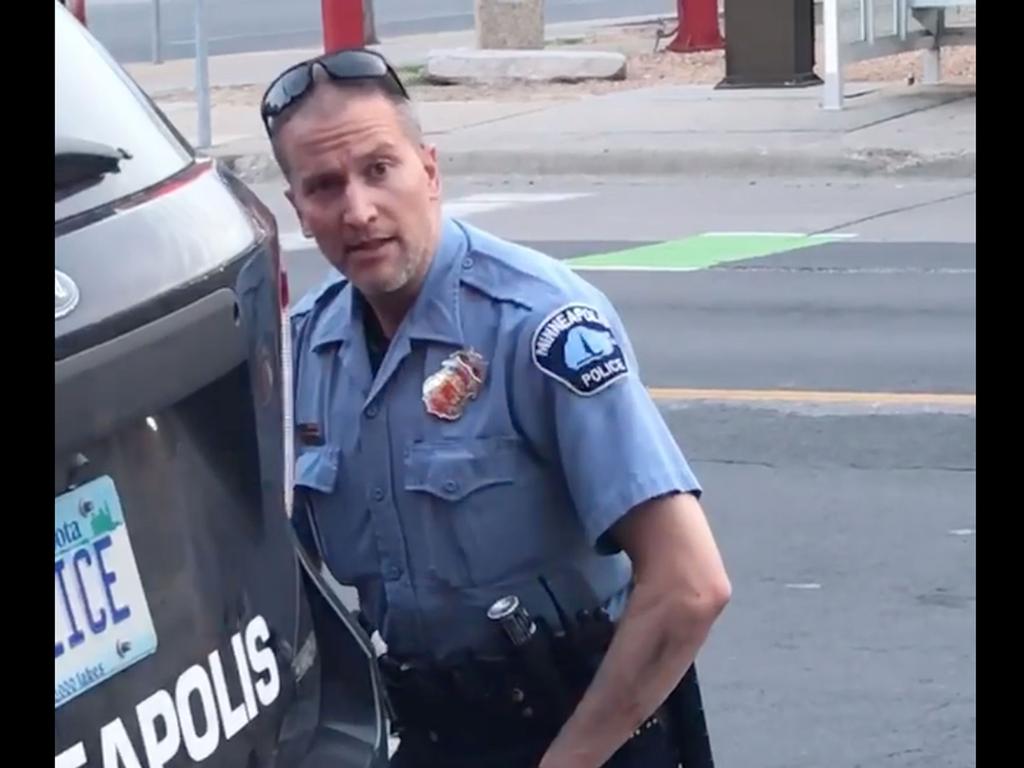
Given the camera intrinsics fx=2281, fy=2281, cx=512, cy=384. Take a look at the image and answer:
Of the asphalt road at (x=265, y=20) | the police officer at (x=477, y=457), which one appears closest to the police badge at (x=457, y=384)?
the police officer at (x=477, y=457)

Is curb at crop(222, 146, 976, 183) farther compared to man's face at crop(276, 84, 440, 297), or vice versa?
curb at crop(222, 146, 976, 183)

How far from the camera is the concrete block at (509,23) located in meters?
22.1

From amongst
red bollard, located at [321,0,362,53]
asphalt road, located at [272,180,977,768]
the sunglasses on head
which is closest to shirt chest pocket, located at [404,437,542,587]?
the sunglasses on head

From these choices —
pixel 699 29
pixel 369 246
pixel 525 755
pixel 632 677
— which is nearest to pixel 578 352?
pixel 369 246

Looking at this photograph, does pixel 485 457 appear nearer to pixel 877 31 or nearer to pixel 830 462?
pixel 830 462

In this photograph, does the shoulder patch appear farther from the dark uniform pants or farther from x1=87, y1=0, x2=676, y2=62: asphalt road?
x1=87, y1=0, x2=676, y2=62: asphalt road

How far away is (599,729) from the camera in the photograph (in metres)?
2.97

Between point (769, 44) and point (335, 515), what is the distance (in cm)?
1625

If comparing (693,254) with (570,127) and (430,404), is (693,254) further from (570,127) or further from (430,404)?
(430,404)

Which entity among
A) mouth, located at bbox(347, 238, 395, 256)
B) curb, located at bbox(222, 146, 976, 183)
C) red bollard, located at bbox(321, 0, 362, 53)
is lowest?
curb, located at bbox(222, 146, 976, 183)

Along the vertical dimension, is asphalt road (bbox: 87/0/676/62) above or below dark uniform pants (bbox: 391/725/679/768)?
below

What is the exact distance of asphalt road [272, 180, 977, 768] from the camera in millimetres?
5523

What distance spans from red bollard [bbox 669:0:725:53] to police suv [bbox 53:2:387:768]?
20.3 metres
